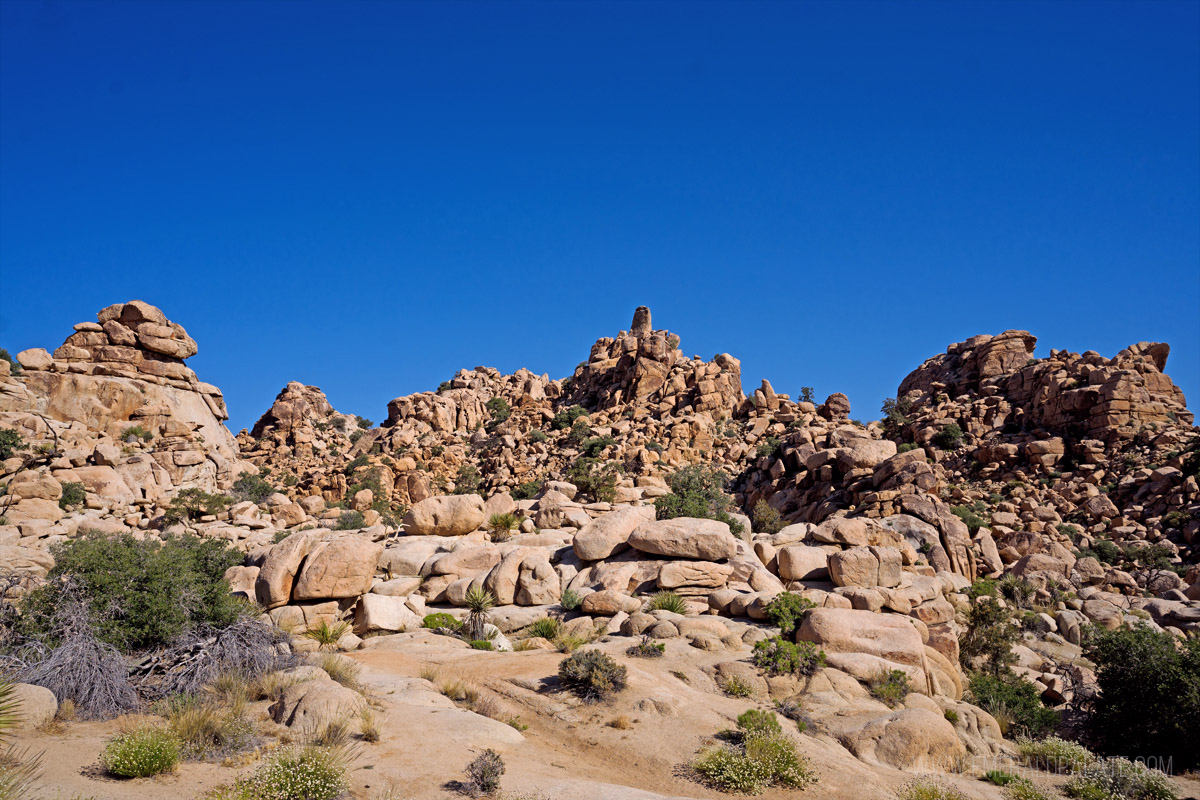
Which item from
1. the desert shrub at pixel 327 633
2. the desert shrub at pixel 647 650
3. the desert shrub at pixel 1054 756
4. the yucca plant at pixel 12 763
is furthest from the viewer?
the desert shrub at pixel 327 633

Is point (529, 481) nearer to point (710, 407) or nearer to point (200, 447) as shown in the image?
point (710, 407)

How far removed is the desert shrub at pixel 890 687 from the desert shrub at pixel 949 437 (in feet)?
125

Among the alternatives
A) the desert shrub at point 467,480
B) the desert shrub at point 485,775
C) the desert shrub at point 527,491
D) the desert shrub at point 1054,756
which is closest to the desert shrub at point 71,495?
the desert shrub at point 527,491

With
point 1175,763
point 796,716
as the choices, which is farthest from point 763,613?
point 1175,763

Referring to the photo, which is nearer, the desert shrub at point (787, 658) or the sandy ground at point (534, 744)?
the sandy ground at point (534, 744)

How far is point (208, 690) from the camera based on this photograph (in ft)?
42.7

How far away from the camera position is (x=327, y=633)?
61.1ft

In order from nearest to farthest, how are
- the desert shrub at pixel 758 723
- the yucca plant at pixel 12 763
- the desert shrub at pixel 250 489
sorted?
the yucca plant at pixel 12 763, the desert shrub at pixel 758 723, the desert shrub at pixel 250 489

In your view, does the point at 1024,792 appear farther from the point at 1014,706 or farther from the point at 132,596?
the point at 132,596

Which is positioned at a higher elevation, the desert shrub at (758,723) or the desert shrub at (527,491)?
the desert shrub at (527,491)

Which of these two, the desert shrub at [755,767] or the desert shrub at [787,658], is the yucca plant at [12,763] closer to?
the desert shrub at [755,767]

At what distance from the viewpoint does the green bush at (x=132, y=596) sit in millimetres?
13398

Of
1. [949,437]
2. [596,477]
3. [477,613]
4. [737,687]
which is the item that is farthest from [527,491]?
[737,687]

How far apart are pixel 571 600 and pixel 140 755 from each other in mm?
12929
